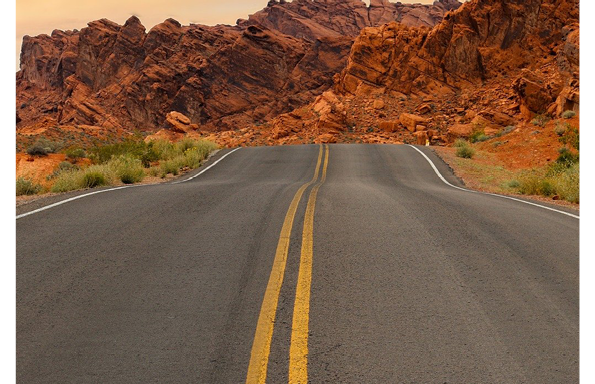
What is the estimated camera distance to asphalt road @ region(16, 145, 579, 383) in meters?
4.43

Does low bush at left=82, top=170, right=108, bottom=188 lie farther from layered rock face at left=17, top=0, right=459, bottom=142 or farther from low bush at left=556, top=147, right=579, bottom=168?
layered rock face at left=17, top=0, right=459, bottom=142

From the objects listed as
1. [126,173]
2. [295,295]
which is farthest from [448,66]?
[295,295]

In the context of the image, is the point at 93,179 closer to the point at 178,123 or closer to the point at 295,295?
the point at 295,295

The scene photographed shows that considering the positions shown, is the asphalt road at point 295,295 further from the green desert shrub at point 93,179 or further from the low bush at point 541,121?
the low bush at point 541,121

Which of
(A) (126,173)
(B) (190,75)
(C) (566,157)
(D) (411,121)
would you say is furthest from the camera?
(B) (190,75)

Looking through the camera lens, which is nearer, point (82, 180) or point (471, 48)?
point (82, 180)

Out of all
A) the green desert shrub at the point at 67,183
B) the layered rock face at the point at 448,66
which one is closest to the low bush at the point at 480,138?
the layered rock face at the point at 448,66

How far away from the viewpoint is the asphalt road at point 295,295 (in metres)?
4.43

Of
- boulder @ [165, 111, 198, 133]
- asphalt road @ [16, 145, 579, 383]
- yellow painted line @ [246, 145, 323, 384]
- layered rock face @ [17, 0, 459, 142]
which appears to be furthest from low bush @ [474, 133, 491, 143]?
layered rock face @ [17, 0, 459, 142]

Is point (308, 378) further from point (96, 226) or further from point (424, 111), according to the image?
point (424, 111)

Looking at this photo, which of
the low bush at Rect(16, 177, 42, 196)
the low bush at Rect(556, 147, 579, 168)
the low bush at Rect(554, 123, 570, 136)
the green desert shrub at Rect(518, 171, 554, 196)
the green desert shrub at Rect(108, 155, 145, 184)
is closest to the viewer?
the low bush at Rect(16, 177, 42, 196)

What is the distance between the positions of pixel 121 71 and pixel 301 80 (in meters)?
34.9

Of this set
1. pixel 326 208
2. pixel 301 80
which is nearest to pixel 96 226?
pixel 326 208

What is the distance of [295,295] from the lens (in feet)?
18.8
